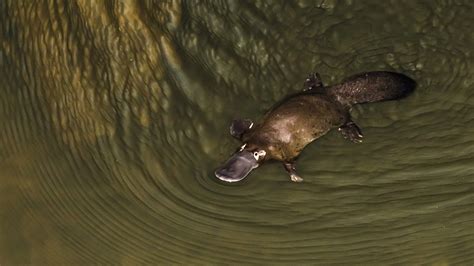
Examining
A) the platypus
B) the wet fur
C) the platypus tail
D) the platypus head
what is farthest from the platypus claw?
the platypus tail

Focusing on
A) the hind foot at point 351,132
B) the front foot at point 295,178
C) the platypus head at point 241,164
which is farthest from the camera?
the hind foot at point 351,132

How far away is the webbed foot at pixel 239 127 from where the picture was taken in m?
3.94

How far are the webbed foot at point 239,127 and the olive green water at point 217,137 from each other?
0.08m

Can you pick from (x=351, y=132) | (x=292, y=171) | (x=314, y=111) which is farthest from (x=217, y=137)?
(x=351, y=132)

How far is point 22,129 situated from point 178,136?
3.54ft

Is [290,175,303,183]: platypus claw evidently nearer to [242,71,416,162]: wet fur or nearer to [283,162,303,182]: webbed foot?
[283,162,303,182]: webbed foot

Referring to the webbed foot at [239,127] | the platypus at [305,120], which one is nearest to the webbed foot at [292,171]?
the platypus at [305,120]

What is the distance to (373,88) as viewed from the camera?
4012mm

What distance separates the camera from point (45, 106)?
4148 millimetres

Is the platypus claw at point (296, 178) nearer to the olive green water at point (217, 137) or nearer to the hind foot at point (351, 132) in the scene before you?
the olive green water at point (217, 137)

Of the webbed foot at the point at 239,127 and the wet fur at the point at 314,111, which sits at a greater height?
the webbed foot at the point at 239,127

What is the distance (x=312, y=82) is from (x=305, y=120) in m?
0.29

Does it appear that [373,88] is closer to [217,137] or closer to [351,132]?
[351,132]

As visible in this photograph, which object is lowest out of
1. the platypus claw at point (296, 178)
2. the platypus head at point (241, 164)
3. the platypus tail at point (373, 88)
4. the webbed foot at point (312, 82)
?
the platypus claw at point (296, 178)
